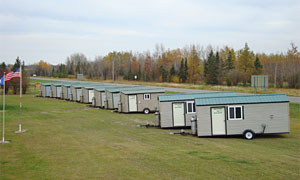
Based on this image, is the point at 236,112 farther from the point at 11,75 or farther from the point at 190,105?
the point at 11,75

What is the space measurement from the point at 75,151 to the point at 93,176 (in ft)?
13.7

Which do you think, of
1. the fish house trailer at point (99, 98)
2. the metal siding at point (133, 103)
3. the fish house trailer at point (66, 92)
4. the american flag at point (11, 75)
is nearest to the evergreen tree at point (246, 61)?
→ the fish house trailer at point (66, 92)

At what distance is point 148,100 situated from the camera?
32250 mm

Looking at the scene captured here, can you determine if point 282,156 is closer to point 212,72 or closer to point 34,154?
point 34,154

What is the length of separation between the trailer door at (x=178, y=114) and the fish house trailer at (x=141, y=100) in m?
9.41

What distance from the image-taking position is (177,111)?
22.8m

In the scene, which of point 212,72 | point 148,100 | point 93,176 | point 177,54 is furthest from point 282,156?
point 177,54

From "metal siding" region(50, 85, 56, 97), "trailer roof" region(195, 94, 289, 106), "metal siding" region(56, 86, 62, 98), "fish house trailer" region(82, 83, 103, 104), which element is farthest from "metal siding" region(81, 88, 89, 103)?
"trailer roof" region(195, 94, 289, 106)

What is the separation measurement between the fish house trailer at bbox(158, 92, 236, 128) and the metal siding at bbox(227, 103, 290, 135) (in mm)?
4137

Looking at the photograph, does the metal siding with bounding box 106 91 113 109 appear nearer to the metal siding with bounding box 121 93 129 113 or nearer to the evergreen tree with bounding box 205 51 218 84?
the metal siding with bounding box 121 93 129 113

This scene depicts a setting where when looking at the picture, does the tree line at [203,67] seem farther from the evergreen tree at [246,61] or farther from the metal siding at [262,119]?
the metal siding at [262,119]

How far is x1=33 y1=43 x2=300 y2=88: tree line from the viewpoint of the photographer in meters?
75.9

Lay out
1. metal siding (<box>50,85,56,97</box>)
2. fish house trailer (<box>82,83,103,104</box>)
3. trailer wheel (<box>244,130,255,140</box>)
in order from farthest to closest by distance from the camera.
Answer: metal siding (<box>50,85,56,97</box>), fish house trailer (<box>82,83,103,104</box>), trailer wheel (<box>244,130,255,140</box>)

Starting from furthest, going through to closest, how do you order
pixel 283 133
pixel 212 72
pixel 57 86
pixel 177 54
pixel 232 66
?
pixel 177 54 < pixel 232 66 < pixel 212 72 < pixel 57 86 < pixel 283 133
